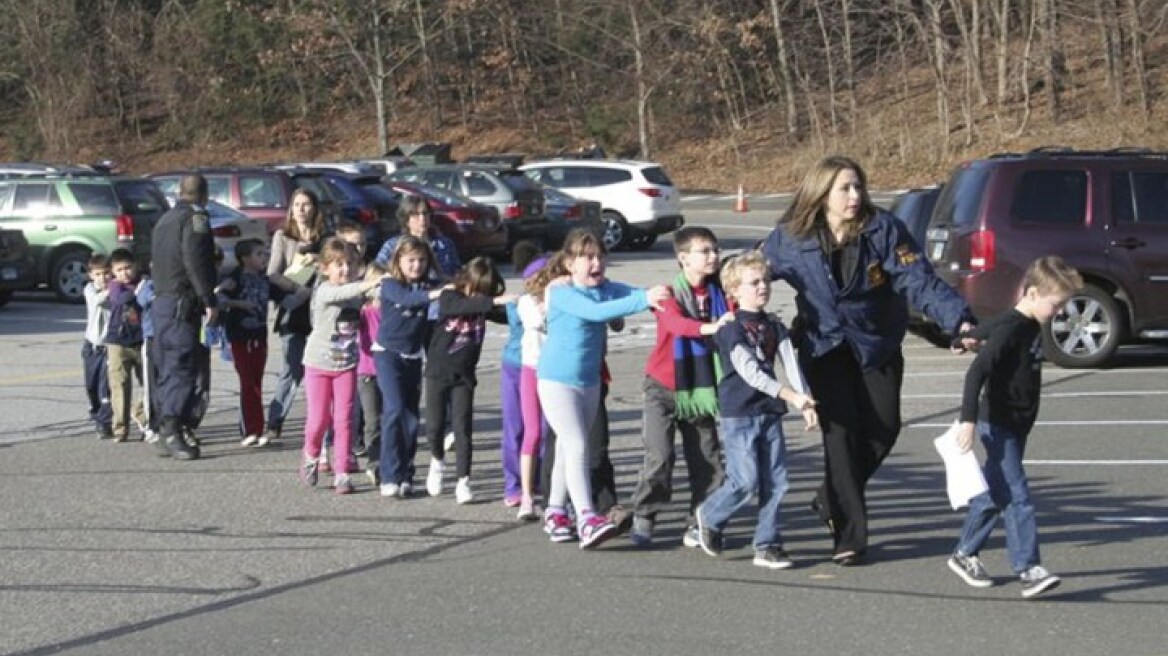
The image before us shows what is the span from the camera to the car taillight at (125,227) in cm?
2589

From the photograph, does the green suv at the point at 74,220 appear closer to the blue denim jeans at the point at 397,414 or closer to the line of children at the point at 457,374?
the blue denim jeans at the point at 397,414

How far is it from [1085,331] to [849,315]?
890 cm

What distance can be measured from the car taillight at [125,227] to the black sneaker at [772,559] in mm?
18458

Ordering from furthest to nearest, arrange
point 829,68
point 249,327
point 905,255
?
point 829,68
point 249,327
point 905,255

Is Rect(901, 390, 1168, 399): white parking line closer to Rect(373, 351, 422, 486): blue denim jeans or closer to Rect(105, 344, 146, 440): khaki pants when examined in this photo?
Rect(373, 351, 422, 486): blue denim jeans

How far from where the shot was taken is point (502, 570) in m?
8.81

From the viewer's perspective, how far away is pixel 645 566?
8.86 m

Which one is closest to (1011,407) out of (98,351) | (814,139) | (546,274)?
(546,274)

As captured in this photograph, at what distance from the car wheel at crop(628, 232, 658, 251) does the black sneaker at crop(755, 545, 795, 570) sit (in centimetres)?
2618

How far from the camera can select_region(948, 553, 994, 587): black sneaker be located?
8.20 meters

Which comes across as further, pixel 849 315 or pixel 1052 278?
pixel 849 315

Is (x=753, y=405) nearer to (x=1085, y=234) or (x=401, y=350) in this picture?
(x=401, y=350)

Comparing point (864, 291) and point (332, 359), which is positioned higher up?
point (864, 291)

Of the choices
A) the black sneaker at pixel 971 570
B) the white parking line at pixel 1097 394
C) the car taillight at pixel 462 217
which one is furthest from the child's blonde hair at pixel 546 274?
the car taillight at pixel 462 217
